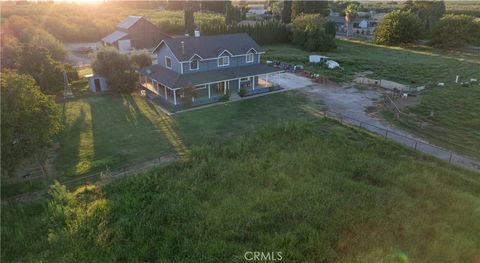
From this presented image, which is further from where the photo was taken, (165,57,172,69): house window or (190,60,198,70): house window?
(165,57,172,69): house window

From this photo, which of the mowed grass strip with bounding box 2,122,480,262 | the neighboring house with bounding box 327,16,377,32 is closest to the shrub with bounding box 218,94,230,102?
the mowed grass strip with bounding box 2,122,480,262

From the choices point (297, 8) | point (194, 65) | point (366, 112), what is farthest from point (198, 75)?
point (297, 8)

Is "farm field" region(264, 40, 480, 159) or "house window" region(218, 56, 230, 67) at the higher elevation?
"house window" region(218, 56, 230, 67)

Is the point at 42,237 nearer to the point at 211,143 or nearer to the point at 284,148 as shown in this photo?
Result: the point at 211,143

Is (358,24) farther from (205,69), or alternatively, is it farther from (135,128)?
(135,128)

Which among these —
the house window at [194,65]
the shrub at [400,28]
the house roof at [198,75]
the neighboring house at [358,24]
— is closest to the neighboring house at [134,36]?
A: the house roof at [198,75]

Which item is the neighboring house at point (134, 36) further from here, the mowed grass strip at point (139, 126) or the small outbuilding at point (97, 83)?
the mowed grass strip at point (139, 126)

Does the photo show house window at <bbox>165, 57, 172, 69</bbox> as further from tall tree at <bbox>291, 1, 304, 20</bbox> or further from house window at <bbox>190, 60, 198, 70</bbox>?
tall tree at <bbox>291, 1, 304, 20</bbox>
